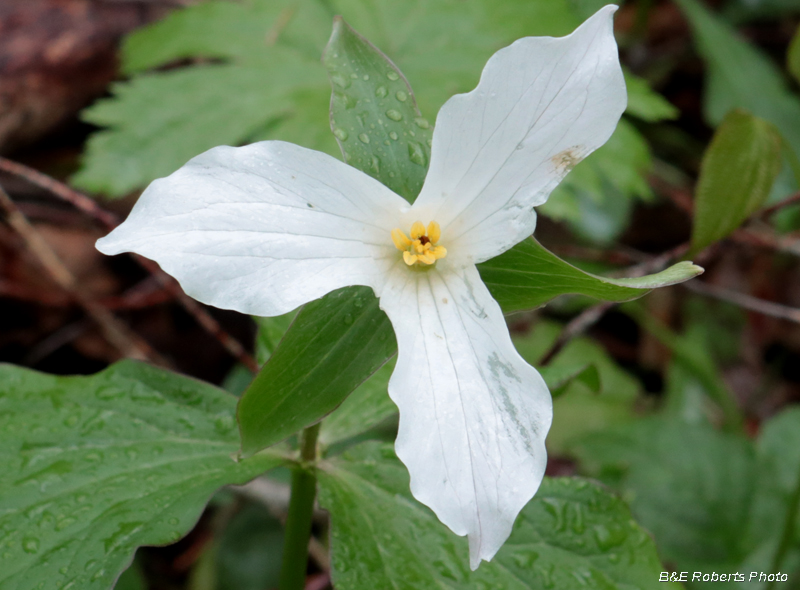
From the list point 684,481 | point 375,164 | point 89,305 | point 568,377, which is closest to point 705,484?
point 684,481

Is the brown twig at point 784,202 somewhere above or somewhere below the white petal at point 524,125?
below

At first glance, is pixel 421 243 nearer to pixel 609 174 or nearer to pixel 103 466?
pixel 103 466

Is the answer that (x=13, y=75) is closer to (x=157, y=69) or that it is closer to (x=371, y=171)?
(x=157, y=69)

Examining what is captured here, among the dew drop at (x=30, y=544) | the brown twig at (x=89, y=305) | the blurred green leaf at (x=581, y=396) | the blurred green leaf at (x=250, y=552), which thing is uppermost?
the dew drop at (x=30, y=544)

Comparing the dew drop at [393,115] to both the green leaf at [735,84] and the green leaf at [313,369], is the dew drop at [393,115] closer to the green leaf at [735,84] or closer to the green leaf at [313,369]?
the green leaf at [313,369]

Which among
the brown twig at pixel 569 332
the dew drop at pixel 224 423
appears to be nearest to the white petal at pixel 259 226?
the dew drop at pixel 224 423
